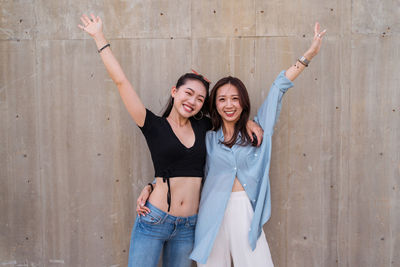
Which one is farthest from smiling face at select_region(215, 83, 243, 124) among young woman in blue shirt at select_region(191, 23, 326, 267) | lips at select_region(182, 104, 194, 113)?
lips at select_region(182, 104, 194, 113)

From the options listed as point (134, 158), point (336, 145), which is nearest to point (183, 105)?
point (134, 158)

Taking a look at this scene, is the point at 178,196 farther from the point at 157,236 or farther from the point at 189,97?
the point at 189,97

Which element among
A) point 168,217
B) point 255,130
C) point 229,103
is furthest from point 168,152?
point 255,130

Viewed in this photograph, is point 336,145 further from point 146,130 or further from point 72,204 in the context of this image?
point 72,204

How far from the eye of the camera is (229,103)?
222 centimetres

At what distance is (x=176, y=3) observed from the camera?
2.79 meters

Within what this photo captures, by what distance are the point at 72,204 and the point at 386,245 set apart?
2967mm

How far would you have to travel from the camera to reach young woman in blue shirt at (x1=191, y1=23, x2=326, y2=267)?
6.95 feet

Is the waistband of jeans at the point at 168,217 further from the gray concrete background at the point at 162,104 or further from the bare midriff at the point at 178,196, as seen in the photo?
the gray concrete background at the point at 162,104

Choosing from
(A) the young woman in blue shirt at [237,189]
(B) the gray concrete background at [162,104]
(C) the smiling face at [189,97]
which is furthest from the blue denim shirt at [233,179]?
(B) the gray concrete background at [162,104]

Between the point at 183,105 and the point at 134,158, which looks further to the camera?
the point at 134,158

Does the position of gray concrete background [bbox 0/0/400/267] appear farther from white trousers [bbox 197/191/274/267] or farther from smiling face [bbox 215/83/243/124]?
white trousers [bbox 197/191/274/267]

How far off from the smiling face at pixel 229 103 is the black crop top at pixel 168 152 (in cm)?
31

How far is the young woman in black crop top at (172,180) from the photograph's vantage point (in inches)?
82.3
